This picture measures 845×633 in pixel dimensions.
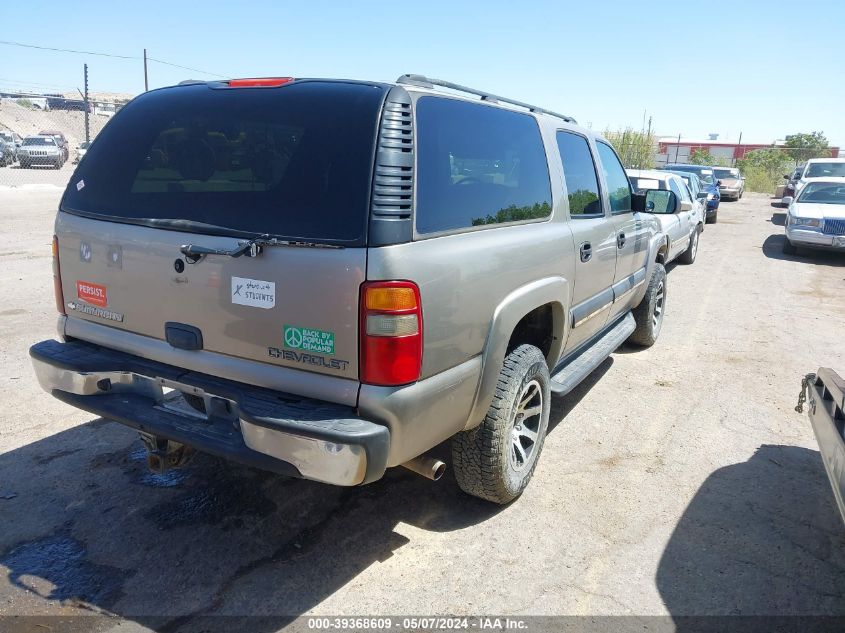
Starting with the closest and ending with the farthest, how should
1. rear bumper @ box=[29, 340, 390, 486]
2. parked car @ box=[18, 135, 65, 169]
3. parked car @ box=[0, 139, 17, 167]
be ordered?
rear bumper @ box=[29, 340, 390, 486] < parked car @ box=[18, 135, 65, 169] < parked car @ box=[0, 139, 17, 167]

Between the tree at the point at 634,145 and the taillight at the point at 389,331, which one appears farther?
Answer: the tree at the point at 634,145

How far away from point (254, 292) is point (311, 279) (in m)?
0.28

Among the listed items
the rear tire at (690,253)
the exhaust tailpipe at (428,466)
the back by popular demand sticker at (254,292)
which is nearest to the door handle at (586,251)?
the exhaust tailpipe at (428,466)

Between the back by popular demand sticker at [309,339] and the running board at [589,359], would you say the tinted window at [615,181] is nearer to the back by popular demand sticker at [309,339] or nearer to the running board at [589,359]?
the running board at [589,359]

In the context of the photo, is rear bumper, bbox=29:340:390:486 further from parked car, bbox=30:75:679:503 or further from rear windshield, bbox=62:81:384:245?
rear windshield, bbox=62:81:384:245

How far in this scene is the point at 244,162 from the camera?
2.72 m

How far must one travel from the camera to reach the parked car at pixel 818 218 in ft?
39.9

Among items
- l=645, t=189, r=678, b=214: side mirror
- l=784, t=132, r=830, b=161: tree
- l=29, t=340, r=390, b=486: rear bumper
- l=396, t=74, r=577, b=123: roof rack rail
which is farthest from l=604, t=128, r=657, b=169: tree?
l=29, t=340, r=390, b=486: rear bumper

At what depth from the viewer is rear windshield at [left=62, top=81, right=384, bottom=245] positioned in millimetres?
2500

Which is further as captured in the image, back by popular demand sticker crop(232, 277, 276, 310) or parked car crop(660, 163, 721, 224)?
parked car crop(660, 163, 721, 224)

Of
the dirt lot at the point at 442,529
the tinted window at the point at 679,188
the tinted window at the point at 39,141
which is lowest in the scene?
the dirt lot at the point at 442,529

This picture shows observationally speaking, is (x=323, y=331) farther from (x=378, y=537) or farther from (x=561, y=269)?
(x=561, y=269)

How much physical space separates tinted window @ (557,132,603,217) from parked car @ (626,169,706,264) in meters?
5.14

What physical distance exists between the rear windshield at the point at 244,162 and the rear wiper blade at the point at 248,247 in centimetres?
3
